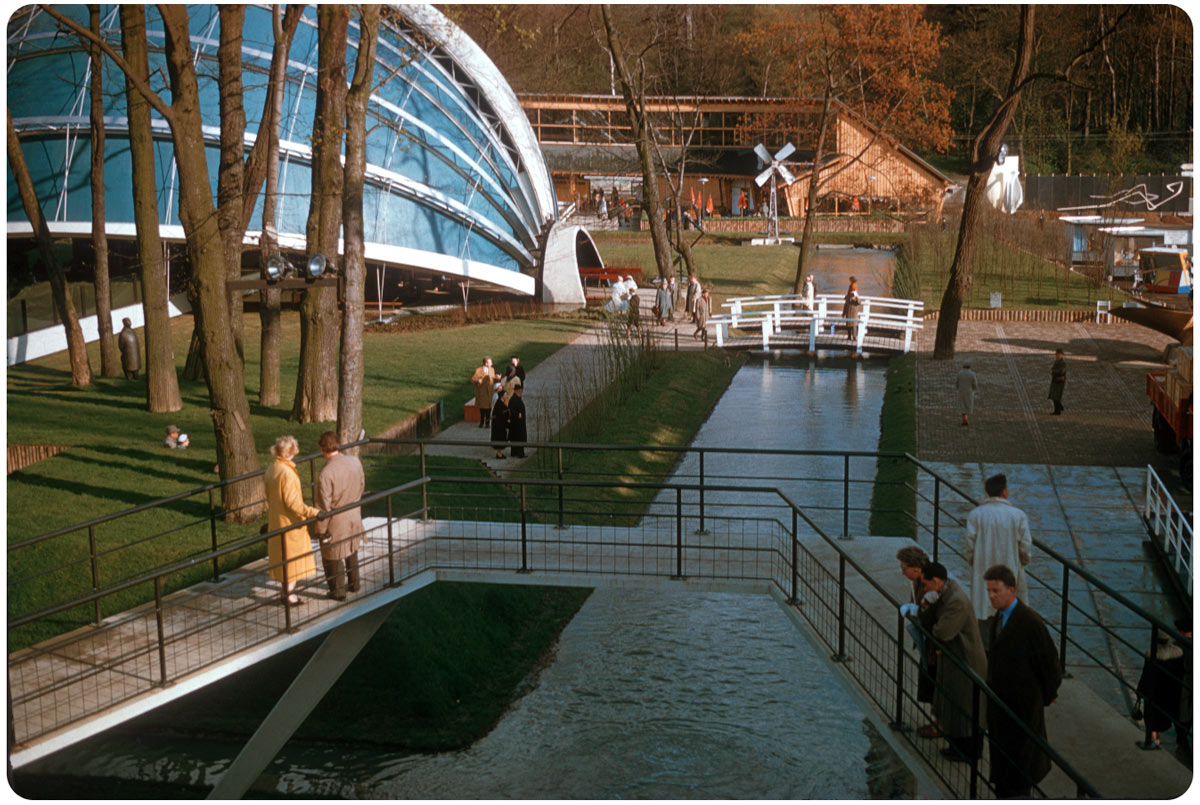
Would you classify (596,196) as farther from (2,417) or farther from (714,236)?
(2,417)

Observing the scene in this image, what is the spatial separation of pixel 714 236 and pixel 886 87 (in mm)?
10669

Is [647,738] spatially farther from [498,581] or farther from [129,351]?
[129,351]

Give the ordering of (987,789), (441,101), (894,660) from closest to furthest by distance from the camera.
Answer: (987,789)
(894,660)
(441,101)

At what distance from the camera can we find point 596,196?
232ft

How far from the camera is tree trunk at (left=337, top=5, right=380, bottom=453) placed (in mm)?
16156

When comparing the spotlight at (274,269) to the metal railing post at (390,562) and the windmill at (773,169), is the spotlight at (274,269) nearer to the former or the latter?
the metal railing post at (390,562)

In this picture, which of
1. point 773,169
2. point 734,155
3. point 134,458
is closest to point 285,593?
point 134,458

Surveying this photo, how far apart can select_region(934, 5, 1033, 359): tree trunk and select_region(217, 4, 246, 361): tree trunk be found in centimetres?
1546

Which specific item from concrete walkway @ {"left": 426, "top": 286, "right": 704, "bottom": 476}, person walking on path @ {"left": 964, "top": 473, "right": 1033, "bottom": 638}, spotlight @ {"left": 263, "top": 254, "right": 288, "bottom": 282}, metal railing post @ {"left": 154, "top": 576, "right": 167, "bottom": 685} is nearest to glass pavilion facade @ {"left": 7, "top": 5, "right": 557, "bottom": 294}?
concrete walkway @ {"left": 426, "top": 286, "right": 704, "bottom": 476}

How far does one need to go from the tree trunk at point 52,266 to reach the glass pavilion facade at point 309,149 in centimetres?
859

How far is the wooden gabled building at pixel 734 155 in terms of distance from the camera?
64938 mm

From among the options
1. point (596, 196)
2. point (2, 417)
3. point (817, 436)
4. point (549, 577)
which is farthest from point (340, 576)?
point (596, 196)

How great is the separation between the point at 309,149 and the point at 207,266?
23.3m

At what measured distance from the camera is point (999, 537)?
9.55m
